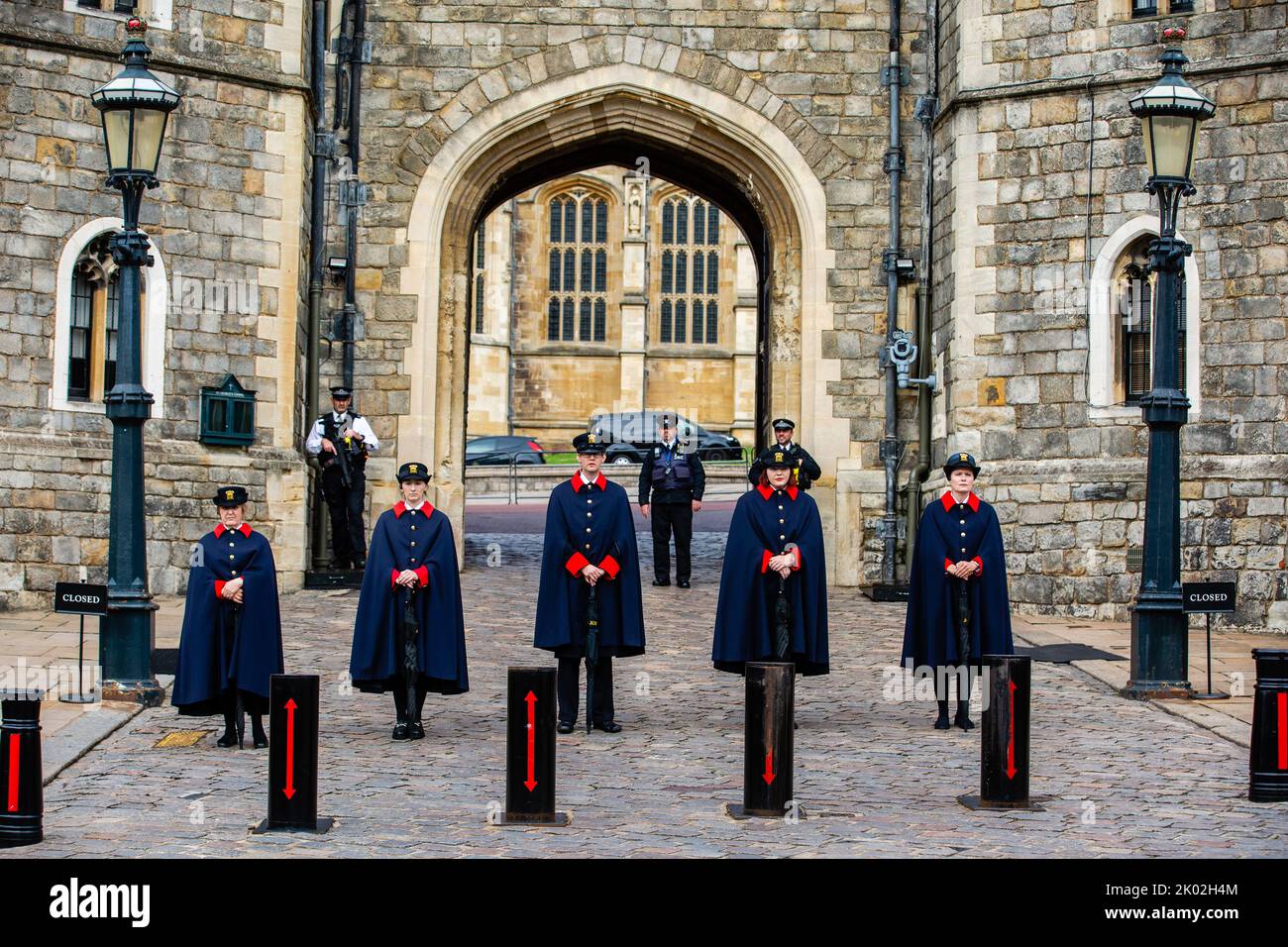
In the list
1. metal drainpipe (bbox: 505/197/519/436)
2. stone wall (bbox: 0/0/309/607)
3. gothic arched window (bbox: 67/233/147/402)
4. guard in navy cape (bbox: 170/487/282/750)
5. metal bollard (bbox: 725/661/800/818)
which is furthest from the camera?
metal drainpipe (bbox: 505/197/519/436)

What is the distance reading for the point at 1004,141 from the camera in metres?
16.9

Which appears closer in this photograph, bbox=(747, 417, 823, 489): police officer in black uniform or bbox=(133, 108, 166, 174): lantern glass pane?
bbox=(133, 108, 166, 174): lantern glass pane

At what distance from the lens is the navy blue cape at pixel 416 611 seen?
10.6m

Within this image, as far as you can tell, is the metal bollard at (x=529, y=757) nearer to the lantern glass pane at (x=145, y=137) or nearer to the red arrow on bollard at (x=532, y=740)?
→ the red arrow on bollard at (x=532, y=740)

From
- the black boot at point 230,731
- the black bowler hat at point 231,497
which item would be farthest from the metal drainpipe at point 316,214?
the black boot at point 230,731

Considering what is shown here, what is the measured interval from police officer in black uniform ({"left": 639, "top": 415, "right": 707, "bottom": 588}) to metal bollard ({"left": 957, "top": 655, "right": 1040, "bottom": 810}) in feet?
29.5

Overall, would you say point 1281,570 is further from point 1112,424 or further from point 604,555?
point 604,555

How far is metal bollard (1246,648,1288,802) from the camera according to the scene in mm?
8875

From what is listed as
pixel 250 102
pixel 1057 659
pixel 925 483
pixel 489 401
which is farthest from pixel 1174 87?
pixel 489 401

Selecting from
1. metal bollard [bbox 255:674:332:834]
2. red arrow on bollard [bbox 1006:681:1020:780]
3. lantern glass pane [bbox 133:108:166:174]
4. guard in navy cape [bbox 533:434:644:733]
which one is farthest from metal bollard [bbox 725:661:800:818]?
lantern glass pane [bbox 133:108:166:174]

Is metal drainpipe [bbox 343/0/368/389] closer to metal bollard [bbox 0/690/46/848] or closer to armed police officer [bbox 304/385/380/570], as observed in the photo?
armed police officer [bbox 304/385/380/570]

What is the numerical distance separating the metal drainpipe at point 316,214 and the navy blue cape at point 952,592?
786 centimetres

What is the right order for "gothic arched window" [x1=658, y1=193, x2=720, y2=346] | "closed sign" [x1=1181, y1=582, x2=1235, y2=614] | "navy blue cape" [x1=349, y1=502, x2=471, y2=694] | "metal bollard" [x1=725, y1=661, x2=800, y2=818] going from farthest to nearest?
"gothic arched window" [x1=658, y1=193, x2=720, y2=346] < "closed sign" [x1=1181, y1=582, x2=1235, y2=614] < "navy blue cape" [x1=349, y1=502, x2=471, y2=694] < "metal bollard" [x1=725, y1=661, x2=800, y2=818]

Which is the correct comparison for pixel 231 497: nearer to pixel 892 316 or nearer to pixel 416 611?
pixel 416 611
